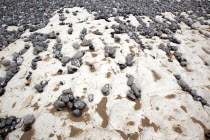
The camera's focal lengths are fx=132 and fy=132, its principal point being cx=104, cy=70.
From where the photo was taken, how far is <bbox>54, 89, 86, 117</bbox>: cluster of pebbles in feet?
7.34

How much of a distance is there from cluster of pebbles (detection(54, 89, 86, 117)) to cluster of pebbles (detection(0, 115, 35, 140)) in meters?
0.46

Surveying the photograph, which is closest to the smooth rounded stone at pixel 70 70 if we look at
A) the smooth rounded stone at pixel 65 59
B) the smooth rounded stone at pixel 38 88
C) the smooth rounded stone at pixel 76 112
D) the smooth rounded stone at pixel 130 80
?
the smooth rounded stone at pixel 65 59

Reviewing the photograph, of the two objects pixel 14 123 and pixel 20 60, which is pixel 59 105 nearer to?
pixel 14 123

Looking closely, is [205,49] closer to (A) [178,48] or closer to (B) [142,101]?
(A) [178,48]

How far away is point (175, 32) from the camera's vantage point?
454 centimetres

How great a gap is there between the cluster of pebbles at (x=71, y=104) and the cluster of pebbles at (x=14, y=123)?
18.1 inches

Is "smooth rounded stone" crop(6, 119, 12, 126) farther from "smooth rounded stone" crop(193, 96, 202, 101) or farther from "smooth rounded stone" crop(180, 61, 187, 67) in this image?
"smooth rounded stone" crop(180, 61, 187, 67)

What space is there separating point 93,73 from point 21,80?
1.56m

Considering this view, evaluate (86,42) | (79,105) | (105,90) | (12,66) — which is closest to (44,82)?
(79,105)

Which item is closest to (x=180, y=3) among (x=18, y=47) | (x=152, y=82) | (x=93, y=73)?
(x=152, y=82)

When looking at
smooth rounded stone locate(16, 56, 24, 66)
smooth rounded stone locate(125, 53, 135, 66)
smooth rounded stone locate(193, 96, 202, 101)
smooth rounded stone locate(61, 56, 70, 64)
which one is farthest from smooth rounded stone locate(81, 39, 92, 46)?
smooth rounded stone locate(193, 96, 202, 101)

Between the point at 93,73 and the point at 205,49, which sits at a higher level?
the point at 205,49

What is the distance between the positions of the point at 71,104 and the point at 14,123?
37.4 inches

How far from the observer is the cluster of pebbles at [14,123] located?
2097 mm
